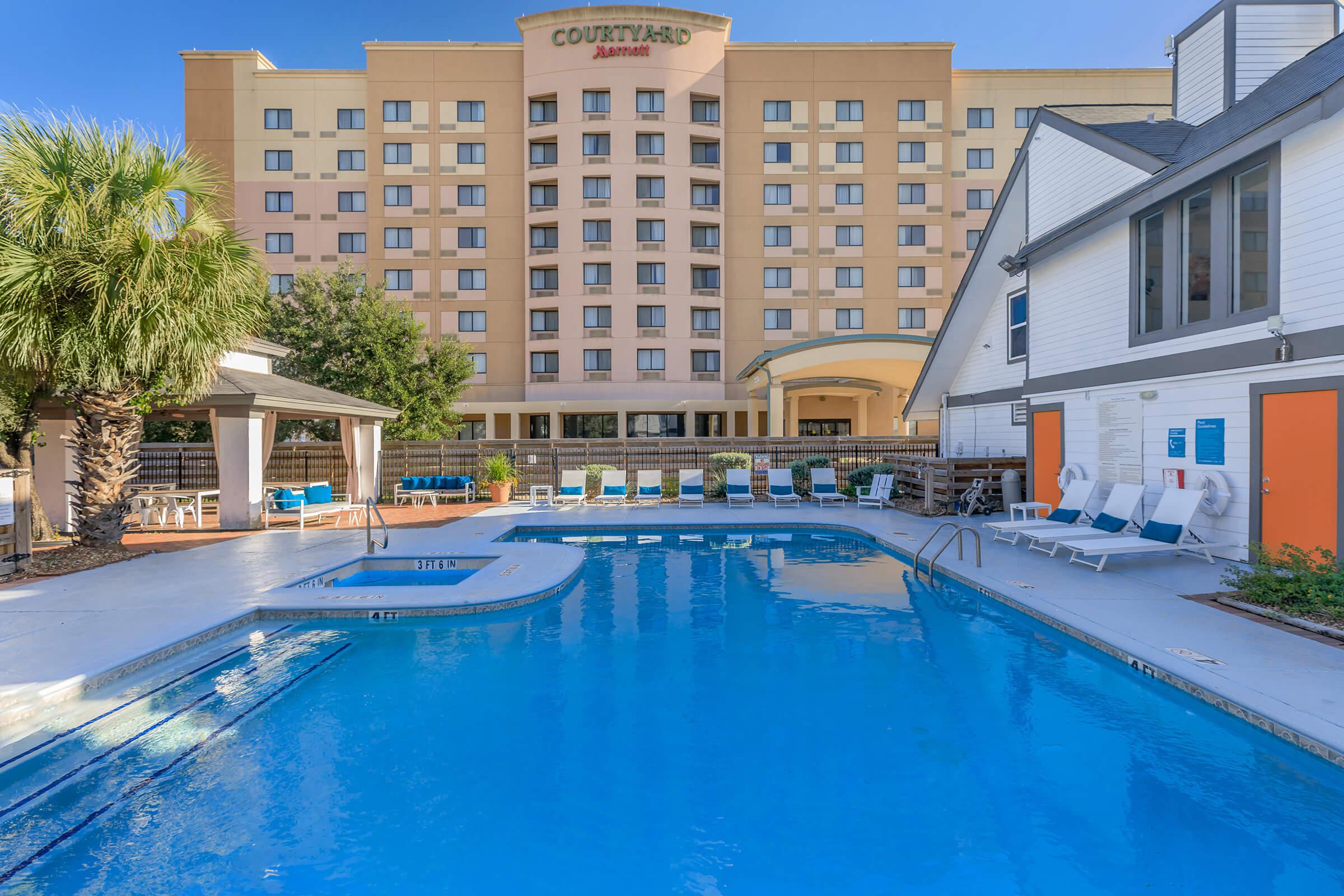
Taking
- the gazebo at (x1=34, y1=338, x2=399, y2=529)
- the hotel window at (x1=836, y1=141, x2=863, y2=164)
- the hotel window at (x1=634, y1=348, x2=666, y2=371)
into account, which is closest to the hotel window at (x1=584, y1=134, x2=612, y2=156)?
the hotel window at (x1=634, y1=348, x2=666, y2=371)

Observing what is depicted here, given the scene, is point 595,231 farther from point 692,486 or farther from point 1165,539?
point 1165,539

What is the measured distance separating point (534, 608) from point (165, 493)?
1069 cm

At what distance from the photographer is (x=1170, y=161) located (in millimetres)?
10125

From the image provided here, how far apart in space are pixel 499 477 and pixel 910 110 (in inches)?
1041

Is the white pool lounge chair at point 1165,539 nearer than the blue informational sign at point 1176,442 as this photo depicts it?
Yes

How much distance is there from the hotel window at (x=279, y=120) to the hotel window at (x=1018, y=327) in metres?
33.2

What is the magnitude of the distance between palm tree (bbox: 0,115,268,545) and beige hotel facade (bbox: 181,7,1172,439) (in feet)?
69.0

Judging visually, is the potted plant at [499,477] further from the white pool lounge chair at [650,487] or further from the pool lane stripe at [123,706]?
the pool lane stripe at [123,706]

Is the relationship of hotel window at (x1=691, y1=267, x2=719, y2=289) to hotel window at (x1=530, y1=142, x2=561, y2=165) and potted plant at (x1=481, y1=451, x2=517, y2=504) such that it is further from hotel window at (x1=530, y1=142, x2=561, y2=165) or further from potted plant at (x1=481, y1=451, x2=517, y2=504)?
potted plant at (x1=481, y1=451, x2=517, y2=504)

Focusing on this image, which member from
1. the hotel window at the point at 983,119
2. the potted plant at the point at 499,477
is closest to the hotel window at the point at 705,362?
the potted plant at the point at 499,477

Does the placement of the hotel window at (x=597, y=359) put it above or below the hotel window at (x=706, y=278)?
below

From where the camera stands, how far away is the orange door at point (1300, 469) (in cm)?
786

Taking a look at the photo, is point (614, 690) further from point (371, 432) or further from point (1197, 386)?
point (371, 432)

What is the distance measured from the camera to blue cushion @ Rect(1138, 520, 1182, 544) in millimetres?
9227
